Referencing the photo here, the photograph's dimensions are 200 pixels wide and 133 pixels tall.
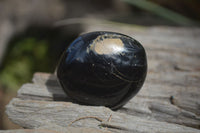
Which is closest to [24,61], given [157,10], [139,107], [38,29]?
[38,29]

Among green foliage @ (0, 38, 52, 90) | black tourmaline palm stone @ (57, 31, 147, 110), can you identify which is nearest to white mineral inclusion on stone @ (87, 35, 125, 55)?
black tourmaline palm stone @ (57, 31, 147, 110)

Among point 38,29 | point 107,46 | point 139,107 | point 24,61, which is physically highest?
point 38,29

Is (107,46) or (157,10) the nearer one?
(107,46)

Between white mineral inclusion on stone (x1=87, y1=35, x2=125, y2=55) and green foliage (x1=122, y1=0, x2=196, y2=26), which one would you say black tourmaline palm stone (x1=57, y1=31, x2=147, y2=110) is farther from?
green foliage (x1=122, y1=0, x2=196, y2=26)

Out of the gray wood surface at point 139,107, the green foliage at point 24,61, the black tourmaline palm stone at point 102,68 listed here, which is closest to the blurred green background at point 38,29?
the green foliage at point 24,61

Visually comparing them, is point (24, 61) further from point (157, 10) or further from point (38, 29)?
point (157, 10)

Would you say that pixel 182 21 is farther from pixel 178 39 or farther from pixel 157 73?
pixel 157 73

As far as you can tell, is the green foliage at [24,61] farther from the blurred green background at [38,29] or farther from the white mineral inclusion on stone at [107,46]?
the white mineral inclusion on stone at [107,46]
